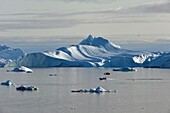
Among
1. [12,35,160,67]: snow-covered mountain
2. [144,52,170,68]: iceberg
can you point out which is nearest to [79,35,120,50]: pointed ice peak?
[12,35,160,67]: snow-covered mountain

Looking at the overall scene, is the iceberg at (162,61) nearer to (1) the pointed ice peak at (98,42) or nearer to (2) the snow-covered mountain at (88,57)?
(2) the snow-covered mountain at (88,57)

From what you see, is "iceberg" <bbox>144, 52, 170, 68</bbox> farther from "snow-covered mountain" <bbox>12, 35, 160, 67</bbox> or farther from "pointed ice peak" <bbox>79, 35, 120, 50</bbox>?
"pointed ice peak" <bbox>79, 35, 120, 50</bbox>

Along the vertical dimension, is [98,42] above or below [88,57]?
above

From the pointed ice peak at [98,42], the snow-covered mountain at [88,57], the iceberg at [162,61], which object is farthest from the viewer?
the pointed ice peak at [98,42]

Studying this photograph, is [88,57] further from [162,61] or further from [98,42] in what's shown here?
[162,61]

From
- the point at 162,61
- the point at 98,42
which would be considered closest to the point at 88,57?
the point at 98,42

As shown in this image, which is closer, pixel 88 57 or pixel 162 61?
pixel 162 61

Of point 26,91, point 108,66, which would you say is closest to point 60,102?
point 26,91

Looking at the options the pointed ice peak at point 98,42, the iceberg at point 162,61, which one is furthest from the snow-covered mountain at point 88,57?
the iceberg at point 162,61
